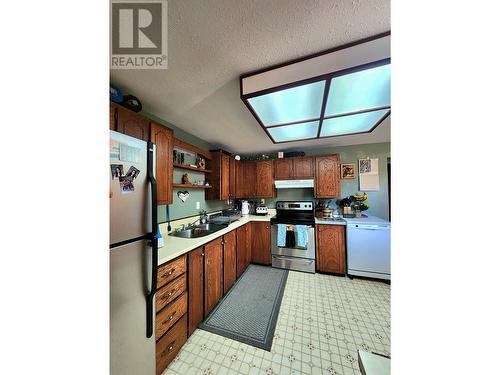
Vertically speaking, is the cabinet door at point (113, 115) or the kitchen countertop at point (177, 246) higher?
the cabinet door at point (113, 115)

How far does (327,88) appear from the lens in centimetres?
124

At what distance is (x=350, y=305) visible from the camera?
1.85 metres

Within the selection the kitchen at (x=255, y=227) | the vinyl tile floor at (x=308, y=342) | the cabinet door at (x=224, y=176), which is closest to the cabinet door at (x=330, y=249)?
the kitchen at (x=255, y=227)

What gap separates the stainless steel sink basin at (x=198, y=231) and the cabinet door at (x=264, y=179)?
1319 mm

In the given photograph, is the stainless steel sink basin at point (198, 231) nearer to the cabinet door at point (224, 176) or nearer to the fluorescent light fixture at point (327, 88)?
the cabinet door at point (224, 176)

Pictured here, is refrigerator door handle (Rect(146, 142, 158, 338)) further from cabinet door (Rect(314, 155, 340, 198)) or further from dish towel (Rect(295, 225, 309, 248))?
cabinet door (Rect(314, 155, 340, 198))

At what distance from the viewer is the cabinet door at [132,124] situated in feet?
4.14

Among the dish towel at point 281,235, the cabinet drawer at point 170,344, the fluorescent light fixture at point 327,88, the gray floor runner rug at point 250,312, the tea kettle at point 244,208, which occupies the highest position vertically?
the fluorescent light fixture at point 327,88

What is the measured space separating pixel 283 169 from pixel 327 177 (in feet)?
2.77

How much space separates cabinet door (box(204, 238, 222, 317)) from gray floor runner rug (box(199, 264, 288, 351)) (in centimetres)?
12

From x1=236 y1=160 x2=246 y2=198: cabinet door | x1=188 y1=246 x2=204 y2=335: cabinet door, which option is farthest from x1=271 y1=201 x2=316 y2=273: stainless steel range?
x1=188 y1=246 x2=204 y2=335: cabinet door

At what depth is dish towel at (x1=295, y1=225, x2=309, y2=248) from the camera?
8.66 feet

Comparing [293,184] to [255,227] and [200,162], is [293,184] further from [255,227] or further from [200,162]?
[200,162]
